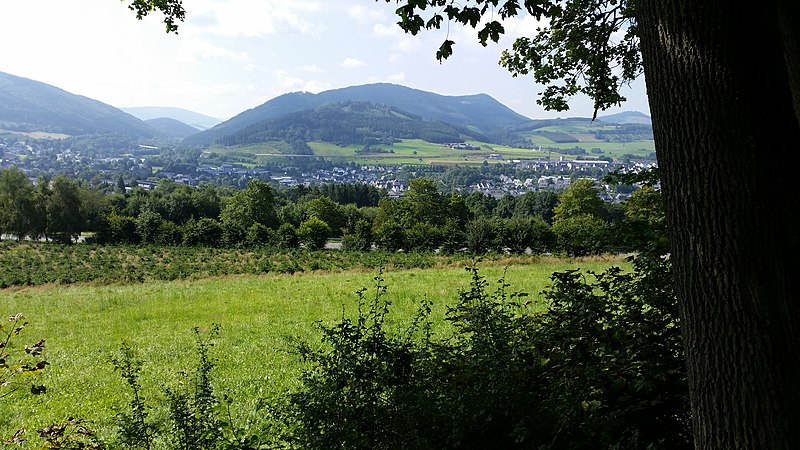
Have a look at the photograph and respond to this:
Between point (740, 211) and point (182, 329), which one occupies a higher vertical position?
point (740, 211)

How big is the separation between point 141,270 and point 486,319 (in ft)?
121

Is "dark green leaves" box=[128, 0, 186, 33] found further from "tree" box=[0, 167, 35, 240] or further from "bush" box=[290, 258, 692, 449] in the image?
"tree" box=[0, 167, 35, 240]

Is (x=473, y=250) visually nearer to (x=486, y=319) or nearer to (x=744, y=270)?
(x=486, y=319)

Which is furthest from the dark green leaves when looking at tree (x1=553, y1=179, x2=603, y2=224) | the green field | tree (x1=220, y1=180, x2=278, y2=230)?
tree (x1=220, y1=180, x2=278, y2=230)

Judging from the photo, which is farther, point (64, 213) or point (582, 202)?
point (64, 213)

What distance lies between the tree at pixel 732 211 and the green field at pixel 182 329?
4.28 meters

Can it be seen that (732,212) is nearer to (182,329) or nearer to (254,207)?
(182,329)

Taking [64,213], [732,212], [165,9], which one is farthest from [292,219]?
[732,212]

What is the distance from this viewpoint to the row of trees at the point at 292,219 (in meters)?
44.8

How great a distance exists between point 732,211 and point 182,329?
14.3 meters

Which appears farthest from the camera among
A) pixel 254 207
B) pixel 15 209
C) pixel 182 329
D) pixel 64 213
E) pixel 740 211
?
pixel 254 207

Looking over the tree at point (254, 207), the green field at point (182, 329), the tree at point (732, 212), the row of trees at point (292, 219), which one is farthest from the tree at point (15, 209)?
the tree at point (732, 212)

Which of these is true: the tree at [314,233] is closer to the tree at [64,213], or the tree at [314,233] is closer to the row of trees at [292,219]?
the row of trees at [292,219]

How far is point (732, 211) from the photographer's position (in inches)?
72.6
